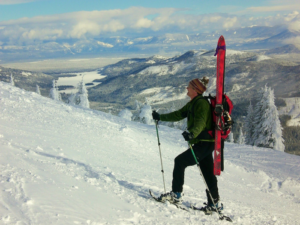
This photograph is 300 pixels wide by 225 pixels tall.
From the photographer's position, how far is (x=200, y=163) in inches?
191

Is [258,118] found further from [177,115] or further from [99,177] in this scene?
[99,177]

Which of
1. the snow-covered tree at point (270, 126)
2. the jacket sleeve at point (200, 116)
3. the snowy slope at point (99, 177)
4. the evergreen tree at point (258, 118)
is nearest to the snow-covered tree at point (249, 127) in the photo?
the evergreen tree at point (258, 118)

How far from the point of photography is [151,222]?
3.94 meters

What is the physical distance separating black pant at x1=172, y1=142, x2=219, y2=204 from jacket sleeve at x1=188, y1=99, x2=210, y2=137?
0.51m

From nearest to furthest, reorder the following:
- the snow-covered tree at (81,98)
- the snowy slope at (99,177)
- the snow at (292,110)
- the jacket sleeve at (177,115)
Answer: the snowy slope at (99,177), the jacket sleeve at (177,115), the snow-covered tree at (81,98), the snow at (292,110)

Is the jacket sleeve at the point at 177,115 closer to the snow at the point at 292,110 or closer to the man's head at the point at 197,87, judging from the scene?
the man's head at the point at 197,87

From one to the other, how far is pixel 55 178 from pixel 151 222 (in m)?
2.29

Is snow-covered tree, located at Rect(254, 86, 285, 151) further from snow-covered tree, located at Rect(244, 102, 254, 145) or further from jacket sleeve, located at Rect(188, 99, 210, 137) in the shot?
jacket sleeve, located at Rect(188, 99, 210, 137)

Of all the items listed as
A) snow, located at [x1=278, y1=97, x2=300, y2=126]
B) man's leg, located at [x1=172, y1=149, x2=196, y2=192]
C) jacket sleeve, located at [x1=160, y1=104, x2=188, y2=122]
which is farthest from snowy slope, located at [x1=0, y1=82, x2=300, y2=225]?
snow, located at [x1=278, y1=97, x2=300, y2=126]

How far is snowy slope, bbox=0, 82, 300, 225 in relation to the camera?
377 centimetres

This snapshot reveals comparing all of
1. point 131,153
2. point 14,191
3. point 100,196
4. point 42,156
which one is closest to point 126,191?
point 100,196

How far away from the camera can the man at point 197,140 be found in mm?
4163

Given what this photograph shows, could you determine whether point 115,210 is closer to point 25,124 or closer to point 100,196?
point 100,196

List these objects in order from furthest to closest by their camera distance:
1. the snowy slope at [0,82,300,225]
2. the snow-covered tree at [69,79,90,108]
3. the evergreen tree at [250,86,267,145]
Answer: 1. the snow-covered tree at [69,79,90,108]
2. the evergreen tree at [250,86,267,145]
3. the snowy slope at [0,82,300,225]
